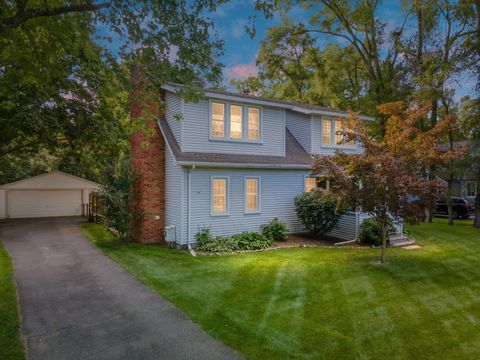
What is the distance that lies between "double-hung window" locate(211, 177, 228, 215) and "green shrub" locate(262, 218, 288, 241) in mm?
2102

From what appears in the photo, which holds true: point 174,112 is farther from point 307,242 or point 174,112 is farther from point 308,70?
point 308,70

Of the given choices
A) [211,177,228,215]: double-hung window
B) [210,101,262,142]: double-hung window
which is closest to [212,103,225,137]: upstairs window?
[210,101,262,142]: double-hung window

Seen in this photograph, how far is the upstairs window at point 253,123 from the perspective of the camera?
14.2 m

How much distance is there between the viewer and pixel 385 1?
866 inches

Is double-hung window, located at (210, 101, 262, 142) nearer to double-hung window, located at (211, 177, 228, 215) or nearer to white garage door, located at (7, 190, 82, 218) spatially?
double-hung window, located at (211, 177, 228, 215)

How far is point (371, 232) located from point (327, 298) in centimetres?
721

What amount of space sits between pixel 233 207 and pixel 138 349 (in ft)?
27.7

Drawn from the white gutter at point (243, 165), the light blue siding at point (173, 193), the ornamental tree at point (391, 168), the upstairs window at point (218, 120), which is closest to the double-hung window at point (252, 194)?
the white gutter at point (243, 165)

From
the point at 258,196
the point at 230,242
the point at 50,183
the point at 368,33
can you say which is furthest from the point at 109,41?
the point at 368,33

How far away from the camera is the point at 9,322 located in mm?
5910

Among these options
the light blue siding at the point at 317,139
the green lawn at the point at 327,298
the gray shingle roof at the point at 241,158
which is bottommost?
the green lawn at the point at 327,298

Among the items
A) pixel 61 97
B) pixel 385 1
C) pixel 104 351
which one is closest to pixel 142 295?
pixel 104 351

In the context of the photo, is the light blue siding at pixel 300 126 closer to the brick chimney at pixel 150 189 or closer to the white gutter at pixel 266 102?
the white gutter at pixel 266 102

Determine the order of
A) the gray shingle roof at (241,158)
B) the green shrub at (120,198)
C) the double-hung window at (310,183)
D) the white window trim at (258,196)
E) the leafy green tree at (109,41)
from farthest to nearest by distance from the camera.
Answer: the double-hung window at (310,183), the white window trim at (258,196), the green shrub at (120,198), the gray shingle roof at (241,158), the leafy green tree at (109,41)
